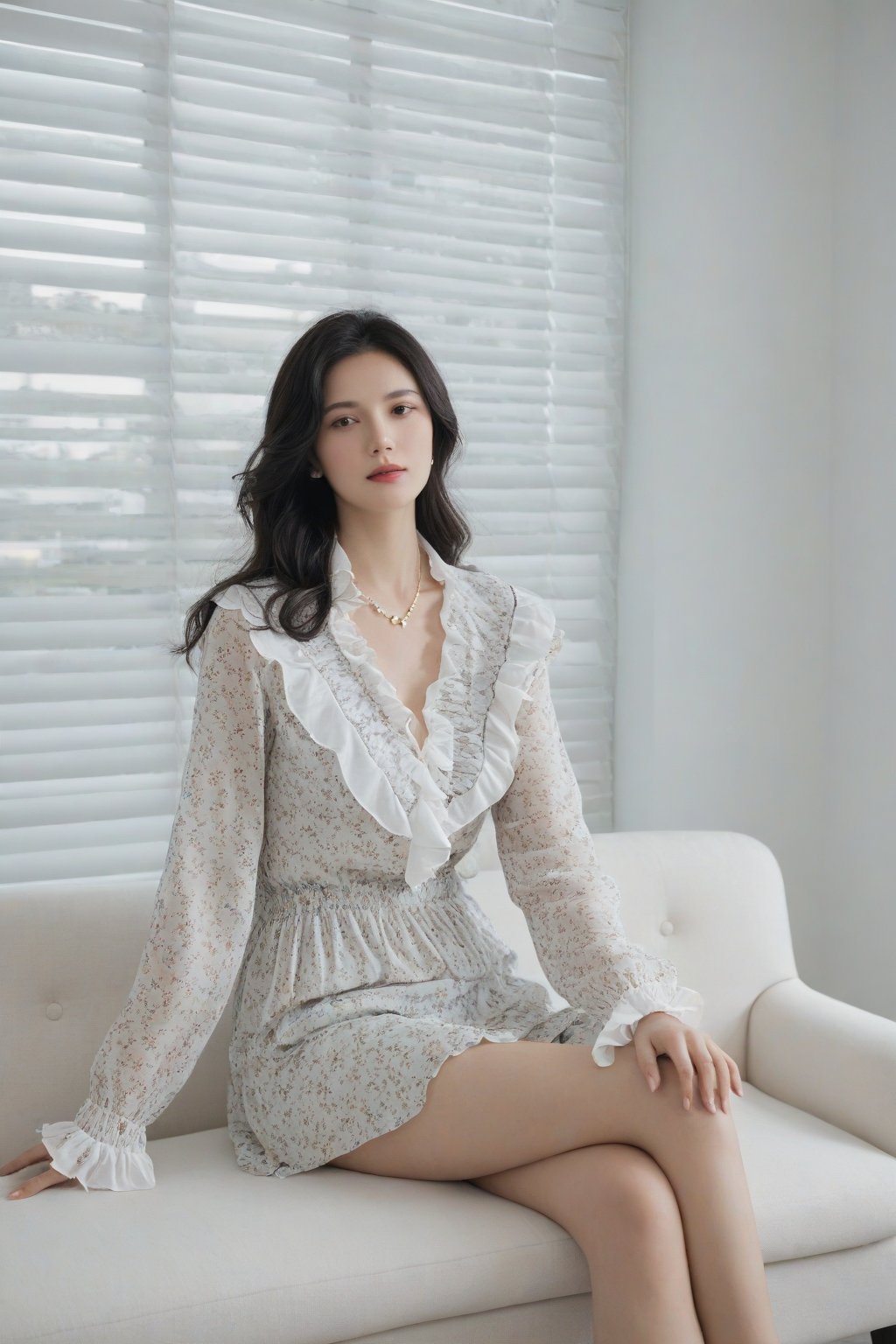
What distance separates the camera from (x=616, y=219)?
270 centimetres

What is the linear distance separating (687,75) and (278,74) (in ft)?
2.98

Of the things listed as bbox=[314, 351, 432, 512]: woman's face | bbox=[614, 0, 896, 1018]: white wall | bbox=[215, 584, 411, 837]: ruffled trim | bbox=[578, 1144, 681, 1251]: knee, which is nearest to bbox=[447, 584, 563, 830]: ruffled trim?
bbox=[215, 584, 411, 837]: ruffled trim

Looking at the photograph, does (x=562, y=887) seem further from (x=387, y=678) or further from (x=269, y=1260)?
(x=269, y=1260)

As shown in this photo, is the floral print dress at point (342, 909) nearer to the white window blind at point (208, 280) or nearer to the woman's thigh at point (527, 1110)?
the woman's thigh at point (527, 1110)

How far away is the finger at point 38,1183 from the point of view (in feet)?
4.97

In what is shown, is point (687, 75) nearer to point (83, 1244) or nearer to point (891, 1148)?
point (891, 1148)

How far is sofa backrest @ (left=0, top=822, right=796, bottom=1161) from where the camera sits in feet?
5.92

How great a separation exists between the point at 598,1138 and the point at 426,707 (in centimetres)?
62

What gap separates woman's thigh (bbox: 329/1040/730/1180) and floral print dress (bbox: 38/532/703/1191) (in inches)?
1.1

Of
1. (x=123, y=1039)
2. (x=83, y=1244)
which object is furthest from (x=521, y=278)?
(x=83, y=1244)

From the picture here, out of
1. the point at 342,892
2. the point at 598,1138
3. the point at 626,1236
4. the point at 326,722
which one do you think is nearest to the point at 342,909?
the point at 342,892

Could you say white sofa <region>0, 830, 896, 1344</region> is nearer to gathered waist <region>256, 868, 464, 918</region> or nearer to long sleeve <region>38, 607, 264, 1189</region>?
long sleeve <region>38, 607, 264, 1189</region>

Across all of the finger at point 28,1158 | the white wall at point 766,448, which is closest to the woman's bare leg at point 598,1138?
the finger at point 28,1158

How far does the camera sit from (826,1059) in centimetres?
197
